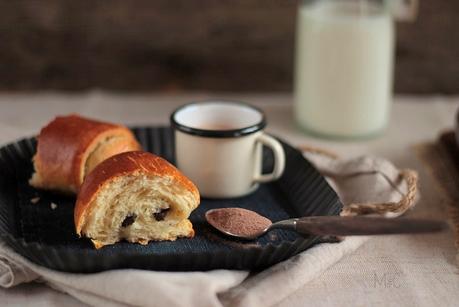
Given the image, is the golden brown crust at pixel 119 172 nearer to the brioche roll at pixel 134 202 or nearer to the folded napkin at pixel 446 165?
the brioche roll at pixel 134 202

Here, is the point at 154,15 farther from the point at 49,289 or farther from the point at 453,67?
the point at 49,289

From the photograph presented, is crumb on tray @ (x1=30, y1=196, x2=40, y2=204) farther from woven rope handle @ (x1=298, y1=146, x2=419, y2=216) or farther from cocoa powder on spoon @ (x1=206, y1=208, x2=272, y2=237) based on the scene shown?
woven rope handle @ (x1=298, y1=146, x2=419, y2=216)

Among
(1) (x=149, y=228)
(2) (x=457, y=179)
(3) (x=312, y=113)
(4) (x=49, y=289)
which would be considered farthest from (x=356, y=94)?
(4) (x=49, y=289)

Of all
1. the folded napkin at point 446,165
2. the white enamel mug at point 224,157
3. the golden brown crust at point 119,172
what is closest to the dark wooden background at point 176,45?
the folded napkin at point 446,165

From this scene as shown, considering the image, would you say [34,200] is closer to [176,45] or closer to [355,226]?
[355,226]

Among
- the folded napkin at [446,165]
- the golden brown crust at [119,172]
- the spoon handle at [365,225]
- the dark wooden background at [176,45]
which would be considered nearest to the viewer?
the spoon handle at [365,225]

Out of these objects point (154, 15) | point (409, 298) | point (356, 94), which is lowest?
point (409, 298)
